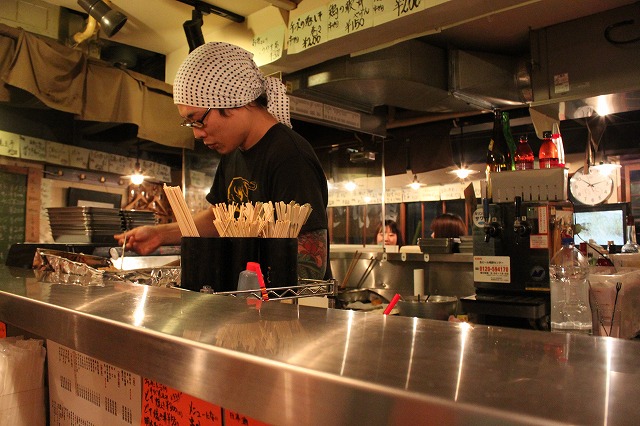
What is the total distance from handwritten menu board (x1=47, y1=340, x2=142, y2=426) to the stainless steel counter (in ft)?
1.11

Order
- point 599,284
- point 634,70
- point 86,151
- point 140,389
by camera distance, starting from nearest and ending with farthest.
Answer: point 140,389
point 599,284
point 634,70
point 86,151

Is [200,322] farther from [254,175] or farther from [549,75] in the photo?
[549,75]

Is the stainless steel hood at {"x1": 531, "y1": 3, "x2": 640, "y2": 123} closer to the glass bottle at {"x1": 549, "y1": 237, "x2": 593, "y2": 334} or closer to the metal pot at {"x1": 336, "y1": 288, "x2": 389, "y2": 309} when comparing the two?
the glass bottle at {"x1": 549, "y1": 237, "x2": 593, "y2": 334}

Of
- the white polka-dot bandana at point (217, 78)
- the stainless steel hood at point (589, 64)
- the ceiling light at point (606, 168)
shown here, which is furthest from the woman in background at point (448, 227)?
the white polka-dot bandana at point (217, 78)

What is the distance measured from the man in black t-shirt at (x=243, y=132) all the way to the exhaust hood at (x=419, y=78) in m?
1.64

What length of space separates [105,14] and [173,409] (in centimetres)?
321

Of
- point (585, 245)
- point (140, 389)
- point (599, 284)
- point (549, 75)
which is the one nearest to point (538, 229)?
point (599, 284)

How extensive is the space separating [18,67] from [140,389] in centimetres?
329

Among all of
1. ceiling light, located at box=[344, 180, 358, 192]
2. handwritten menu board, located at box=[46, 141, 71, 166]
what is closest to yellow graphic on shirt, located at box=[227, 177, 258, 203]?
handwritten menu board, located at box=[46, 141, 71, 166]

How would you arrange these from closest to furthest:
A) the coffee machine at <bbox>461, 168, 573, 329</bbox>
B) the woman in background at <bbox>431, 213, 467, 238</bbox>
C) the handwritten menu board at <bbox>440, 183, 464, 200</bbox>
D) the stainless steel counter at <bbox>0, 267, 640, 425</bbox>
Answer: the stainless steel counter at <bbox>0, 267, 640, 425</bbox>, the coffee machine at <bbox>461, 168, 573, 329</bbox>, the woman in background at <bbox>431, 213, 467, 238</bbox>, the handwritten menu board at <bbox>440, 183, 464, 200</bbox>

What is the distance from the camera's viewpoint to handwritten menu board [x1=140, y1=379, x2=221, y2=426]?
32.2 inches

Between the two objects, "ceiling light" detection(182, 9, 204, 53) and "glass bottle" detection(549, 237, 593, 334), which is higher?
"ceiling light" detection(182, 9, 204, 53)

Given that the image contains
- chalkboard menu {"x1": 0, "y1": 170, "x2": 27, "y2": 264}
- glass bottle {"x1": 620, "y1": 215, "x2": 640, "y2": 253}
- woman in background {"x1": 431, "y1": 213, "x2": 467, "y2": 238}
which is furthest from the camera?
woman in background {"x1": 431, "y1": 213, "x2": 467, "y2": 238}

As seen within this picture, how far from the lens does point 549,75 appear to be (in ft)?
10.6
